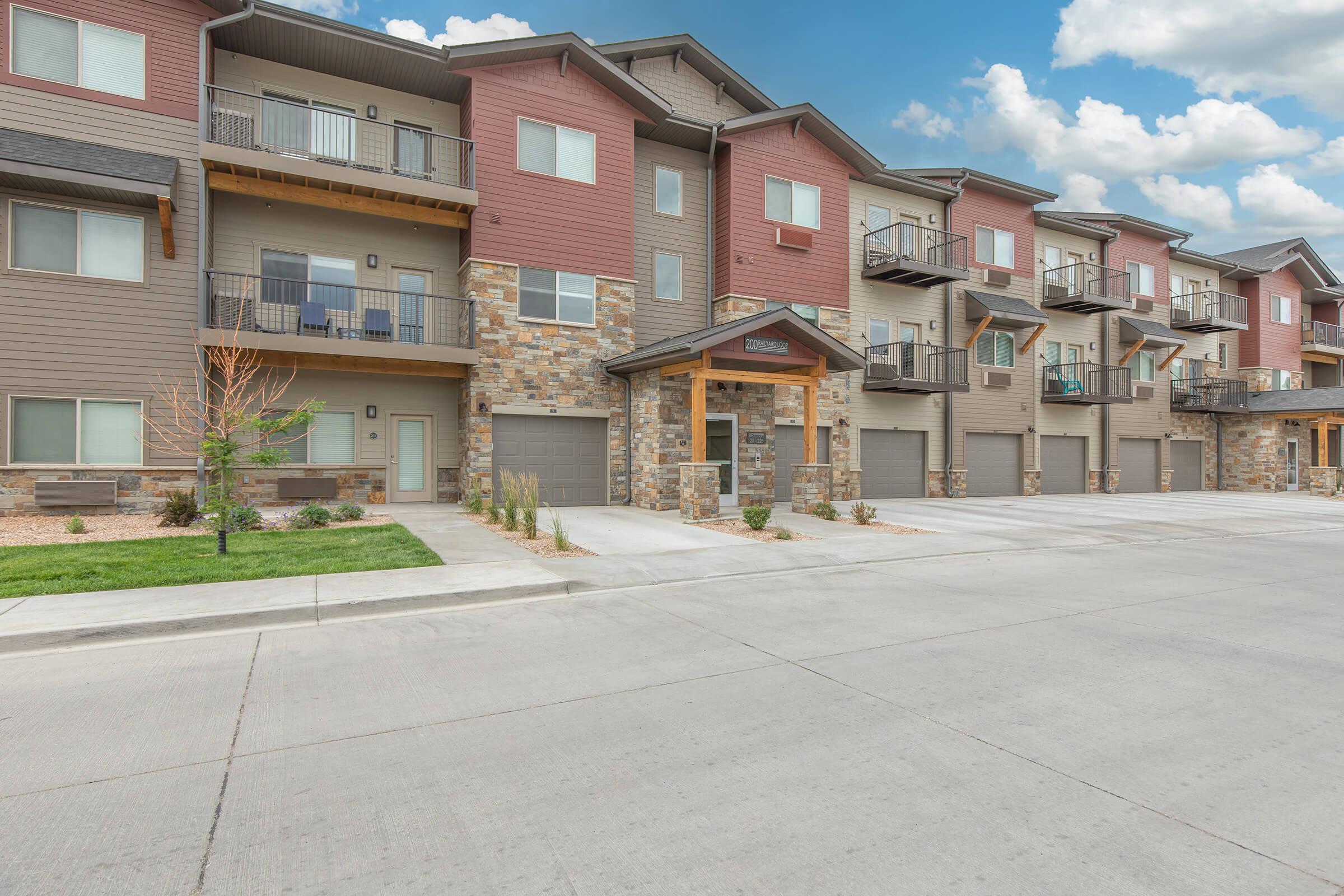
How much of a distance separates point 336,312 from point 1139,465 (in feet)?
91.9

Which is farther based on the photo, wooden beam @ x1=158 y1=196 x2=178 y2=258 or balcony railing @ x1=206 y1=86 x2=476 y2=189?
balcony railing @ x1=206 y1=86 x2=476 y2=189

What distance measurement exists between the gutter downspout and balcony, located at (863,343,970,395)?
15.8 meters

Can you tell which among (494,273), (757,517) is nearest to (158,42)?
(494,273)

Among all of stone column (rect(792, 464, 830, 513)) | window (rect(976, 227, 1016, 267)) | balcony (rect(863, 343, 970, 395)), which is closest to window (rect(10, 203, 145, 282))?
stone column (rect(792, 464, 830, 513))

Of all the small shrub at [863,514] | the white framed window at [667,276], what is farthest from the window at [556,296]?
the small shrub at [863,514]

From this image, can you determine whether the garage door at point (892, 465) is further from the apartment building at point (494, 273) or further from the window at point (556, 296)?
the window at point (556, 296)

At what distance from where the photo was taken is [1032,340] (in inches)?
910

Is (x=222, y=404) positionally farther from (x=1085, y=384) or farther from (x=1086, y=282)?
(x=1086, y=282)

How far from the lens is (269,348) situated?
1313 cm

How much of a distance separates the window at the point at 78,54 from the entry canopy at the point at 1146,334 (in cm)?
2952

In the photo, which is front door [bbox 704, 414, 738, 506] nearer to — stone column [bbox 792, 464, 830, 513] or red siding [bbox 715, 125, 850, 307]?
stone column [bbox 792, 464, 830, 513]

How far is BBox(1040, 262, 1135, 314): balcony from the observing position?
23566 millimetres

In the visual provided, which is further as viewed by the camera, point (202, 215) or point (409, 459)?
point (409, 459)

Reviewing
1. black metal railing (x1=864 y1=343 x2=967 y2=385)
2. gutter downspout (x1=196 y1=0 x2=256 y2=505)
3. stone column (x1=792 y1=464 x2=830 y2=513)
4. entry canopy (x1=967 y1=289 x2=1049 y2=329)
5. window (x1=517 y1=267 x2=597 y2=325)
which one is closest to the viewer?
gutter downspout (x1=196 y1=0 x2=256 y2=505)
